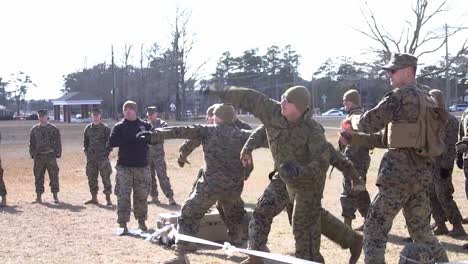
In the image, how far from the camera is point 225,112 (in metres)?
7.67

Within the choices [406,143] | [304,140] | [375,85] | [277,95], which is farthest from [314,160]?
[277,95]

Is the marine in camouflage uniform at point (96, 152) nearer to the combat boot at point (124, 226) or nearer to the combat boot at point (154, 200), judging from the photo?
the combat boot at point (154, 200)

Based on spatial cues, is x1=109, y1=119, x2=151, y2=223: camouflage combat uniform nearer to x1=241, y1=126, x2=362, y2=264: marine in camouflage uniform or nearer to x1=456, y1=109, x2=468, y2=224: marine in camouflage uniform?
x1=241, y1=126, x2=362, y2=264: marine in camouflage uniform

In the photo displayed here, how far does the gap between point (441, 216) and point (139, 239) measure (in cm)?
440

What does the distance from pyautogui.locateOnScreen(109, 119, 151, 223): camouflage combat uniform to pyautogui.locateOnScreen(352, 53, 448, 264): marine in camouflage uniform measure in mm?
5015

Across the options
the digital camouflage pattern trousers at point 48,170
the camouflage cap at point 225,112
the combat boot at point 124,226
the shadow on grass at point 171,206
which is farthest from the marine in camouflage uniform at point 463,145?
the digital camouflage pattern trousers at point 48,170

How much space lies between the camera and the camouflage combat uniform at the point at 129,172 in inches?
394

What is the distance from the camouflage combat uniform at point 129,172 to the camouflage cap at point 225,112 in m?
2.77

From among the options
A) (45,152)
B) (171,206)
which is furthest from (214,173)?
(45,152)

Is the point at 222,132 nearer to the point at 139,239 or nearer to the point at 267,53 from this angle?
the point at 139,239

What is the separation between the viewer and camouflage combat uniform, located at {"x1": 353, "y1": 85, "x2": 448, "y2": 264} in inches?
223

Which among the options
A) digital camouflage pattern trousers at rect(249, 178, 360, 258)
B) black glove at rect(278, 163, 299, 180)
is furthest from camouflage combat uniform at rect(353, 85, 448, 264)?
digital camouflage pattern trousers at rect(249, 178, 360, 258)

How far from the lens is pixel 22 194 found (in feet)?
52.3

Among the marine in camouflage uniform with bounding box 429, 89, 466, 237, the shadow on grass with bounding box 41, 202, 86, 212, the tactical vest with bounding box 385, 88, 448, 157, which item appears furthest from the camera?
the shadow on grass with bounding box 41, 202, 86, 212
